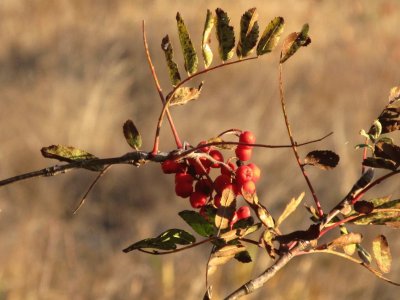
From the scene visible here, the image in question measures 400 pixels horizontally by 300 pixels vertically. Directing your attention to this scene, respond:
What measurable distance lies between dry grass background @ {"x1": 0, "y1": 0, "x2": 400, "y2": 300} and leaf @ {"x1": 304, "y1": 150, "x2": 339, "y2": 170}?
2.01m

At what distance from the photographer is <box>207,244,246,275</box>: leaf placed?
0.60 metres

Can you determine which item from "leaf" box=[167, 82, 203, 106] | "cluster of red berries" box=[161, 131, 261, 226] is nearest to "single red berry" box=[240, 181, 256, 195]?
"cluster of red berries" box=[161, 131, 261, 226]

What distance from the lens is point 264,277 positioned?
585mm

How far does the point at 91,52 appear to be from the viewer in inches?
229

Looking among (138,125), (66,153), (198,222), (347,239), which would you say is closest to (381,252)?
(347,239)

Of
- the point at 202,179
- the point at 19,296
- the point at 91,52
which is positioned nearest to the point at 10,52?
the point at 91,52

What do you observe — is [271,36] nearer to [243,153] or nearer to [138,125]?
[243,153]

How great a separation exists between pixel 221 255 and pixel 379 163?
18 centimetres

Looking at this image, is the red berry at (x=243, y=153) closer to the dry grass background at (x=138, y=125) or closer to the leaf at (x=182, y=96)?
the leaf at (x=182, y=96)

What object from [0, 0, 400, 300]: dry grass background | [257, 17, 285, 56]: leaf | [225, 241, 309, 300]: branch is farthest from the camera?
[0, 0, 400, 300]: dry grass background

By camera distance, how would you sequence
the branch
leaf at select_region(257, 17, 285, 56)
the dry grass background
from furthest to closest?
the dry grass background, leaf at select_region(257, 17, 285, 56), the branch

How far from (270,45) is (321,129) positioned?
4954mm

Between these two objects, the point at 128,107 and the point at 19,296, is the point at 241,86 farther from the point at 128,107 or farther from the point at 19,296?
the point at 19,296

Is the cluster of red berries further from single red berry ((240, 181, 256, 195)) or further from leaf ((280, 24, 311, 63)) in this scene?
leaf ((280, 24, 311, 63))
